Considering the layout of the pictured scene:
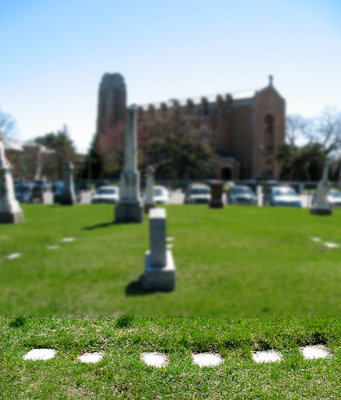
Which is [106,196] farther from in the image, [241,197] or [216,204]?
[241,197]

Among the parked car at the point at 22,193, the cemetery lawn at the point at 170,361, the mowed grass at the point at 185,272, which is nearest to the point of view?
the cemetery lawn at the point at 170,361

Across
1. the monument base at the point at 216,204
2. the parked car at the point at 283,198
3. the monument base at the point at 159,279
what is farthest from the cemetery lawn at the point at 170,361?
the parked car at the point at 283,198

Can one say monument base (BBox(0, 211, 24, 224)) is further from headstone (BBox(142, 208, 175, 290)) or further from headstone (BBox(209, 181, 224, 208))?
headstone (BBox(209, 181, 224, 208))

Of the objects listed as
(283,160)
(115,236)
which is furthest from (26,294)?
(283,160)

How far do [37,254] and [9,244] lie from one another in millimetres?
1669

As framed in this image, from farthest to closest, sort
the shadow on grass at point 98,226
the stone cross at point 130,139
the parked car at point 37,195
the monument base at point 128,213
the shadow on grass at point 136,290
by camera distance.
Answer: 1. the parked car at point 37,195
2. the stone cross at point 130,139
3. the monument base at point 128,213
4. the shadow on grass at point 98,226
5. the shadow on grass at point 136,290

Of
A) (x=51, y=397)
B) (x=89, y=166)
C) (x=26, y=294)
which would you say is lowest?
(x=26, y=294)

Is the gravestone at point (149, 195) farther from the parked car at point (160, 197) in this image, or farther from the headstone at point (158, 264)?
the headstone at point (158, 264)

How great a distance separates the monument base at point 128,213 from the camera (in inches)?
529

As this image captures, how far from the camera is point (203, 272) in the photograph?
661 cm

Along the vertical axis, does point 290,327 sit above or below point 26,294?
above

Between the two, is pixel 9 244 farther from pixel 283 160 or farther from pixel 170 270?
pixel 283 160

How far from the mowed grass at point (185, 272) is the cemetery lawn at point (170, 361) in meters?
1.10

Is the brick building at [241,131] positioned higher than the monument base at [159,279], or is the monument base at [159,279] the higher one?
the brick building at [241,131]
